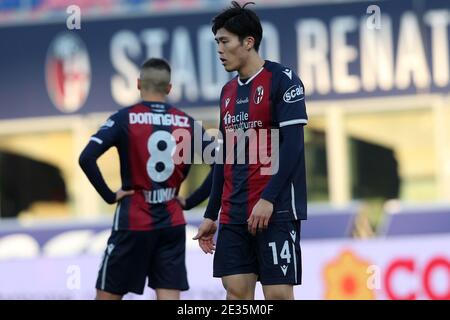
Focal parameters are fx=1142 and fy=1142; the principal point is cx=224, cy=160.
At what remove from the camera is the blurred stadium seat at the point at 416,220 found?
36.8 feet

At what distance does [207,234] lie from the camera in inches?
245

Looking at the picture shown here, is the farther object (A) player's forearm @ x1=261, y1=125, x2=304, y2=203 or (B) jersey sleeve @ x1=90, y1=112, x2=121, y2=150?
(B) jersey sleeve @ x1=90, y1=112, x2=121, y2=150

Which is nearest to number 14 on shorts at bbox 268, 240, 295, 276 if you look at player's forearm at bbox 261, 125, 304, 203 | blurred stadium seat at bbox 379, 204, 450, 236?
player's forearm at bbox 261, 125, 304, 203

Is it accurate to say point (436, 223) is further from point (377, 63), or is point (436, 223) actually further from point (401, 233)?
point (377, 63)

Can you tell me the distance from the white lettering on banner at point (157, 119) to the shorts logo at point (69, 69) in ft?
15.2

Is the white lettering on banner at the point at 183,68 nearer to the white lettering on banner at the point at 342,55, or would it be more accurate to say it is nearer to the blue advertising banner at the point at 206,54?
the blue advertising banner at the point at 206,54

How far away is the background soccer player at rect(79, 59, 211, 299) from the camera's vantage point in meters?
7.47

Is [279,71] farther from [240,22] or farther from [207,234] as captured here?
[207,234]

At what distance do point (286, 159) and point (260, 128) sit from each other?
0.89 feet

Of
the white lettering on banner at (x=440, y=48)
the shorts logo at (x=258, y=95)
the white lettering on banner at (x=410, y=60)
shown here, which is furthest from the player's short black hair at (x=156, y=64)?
the white lettering on banner at (x=440, y=48)

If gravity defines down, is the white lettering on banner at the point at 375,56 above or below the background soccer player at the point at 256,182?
above

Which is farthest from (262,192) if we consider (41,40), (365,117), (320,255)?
(41,40)

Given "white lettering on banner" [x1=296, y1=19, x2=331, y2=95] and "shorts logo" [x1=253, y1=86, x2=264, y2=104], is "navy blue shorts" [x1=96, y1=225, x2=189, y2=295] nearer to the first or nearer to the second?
"shorts logo" [x1=253, y1=86, x2=264, y2=104]

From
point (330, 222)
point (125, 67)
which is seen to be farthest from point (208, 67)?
point (330, 222)
